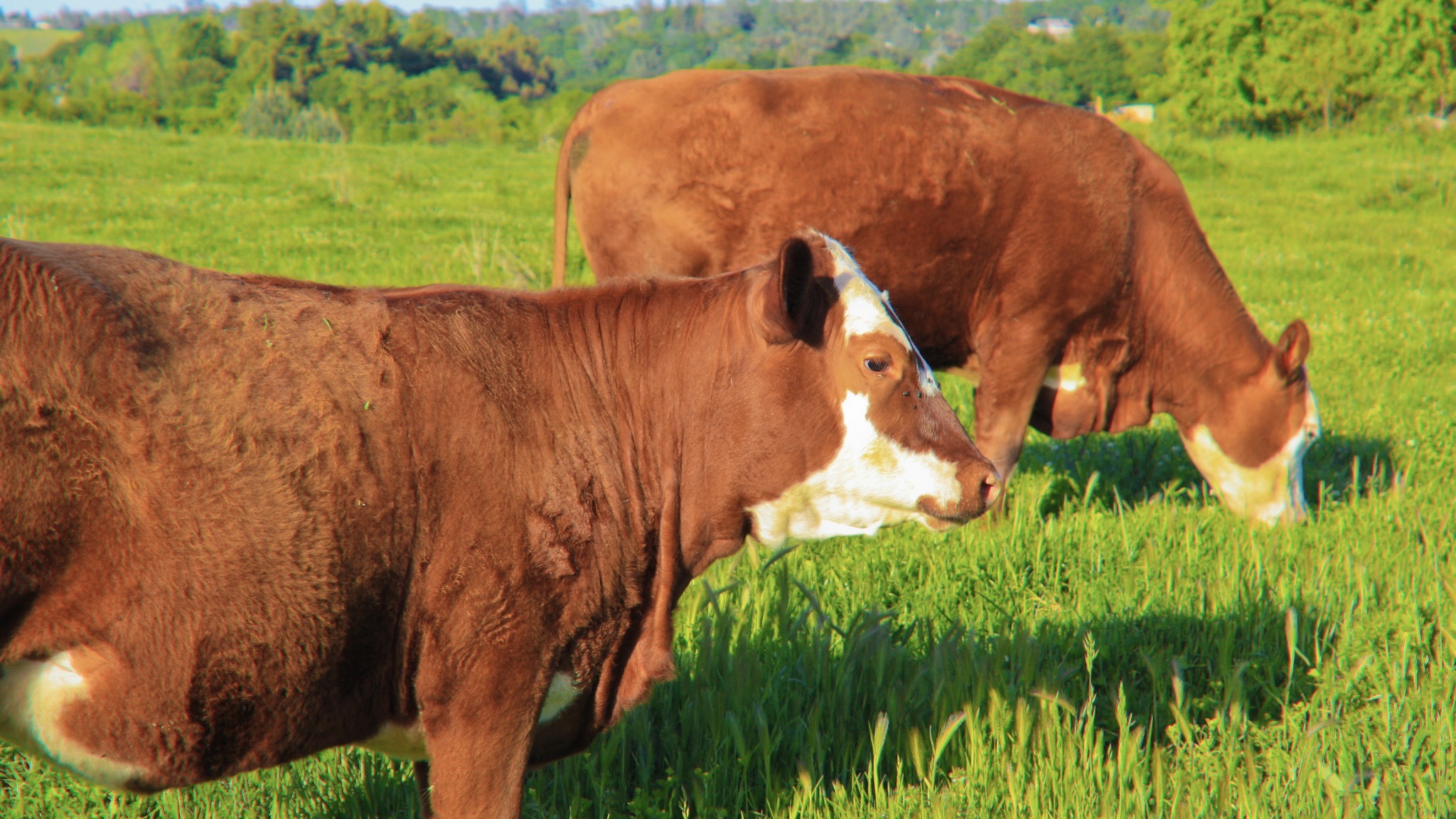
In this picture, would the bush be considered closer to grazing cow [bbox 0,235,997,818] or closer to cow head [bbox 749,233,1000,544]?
grazing cow [bbox 0,235,997,818]

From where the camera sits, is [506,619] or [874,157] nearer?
[506,619]

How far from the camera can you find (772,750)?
10.8 feet

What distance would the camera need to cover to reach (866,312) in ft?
8.64

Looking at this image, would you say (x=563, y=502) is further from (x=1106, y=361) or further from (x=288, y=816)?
(x=1106, y=361)

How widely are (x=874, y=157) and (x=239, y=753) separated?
161 inches

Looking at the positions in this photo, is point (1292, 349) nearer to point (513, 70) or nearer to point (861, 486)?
point (861, 486)

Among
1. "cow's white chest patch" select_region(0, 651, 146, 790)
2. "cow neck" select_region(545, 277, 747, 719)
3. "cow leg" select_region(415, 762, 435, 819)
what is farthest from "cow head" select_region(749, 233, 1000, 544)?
"cow's white chest patch" select_region(0, 651, 146, 790)

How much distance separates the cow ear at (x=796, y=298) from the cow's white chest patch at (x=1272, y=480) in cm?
421

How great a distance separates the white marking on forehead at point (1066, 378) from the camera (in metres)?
5.83

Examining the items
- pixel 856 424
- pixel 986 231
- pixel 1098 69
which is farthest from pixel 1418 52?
pixel 1098 69

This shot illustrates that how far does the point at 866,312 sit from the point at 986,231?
304cm

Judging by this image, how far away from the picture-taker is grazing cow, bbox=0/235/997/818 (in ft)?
6.27

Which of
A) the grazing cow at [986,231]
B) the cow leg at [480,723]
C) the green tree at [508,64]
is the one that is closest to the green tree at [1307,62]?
the grazing cow at [986,231]

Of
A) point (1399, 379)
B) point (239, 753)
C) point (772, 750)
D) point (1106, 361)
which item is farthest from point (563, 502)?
point (1399, 379)
